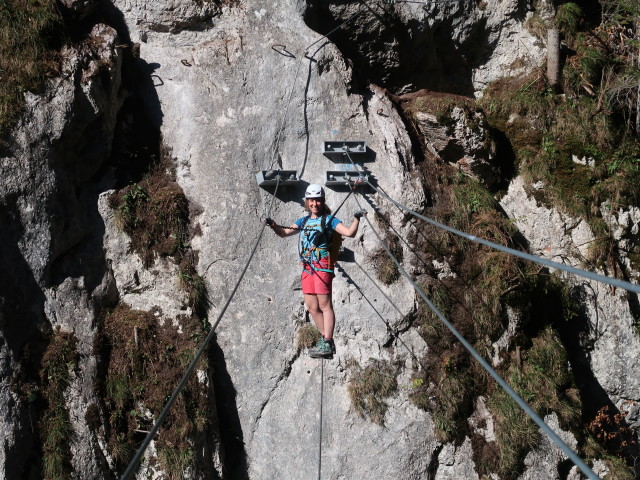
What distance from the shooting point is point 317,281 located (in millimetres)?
8062

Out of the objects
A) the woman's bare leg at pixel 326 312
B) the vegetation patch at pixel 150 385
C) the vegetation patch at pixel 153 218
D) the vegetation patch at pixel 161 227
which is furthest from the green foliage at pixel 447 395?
the vegetation patch at pixel 153 218

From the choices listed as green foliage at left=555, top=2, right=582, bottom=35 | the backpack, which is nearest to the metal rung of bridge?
the backpack

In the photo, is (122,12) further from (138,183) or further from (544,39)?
(544,39)

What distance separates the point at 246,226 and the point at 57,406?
140 inches

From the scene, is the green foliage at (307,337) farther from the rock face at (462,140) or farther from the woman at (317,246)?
the rock face at (462,140)

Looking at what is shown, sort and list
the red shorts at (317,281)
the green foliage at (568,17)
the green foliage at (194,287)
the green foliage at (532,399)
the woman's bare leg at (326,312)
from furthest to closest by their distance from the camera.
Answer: the green foliage at (568,17) → the green foliage at (194,287) → the green foliage at (532,399) → the woman's bare leg at (326,312) → the red shorts at (317,281)

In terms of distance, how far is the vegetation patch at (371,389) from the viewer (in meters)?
9.15

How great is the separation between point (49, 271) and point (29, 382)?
145 cm

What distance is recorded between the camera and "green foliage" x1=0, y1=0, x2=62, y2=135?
336 inches

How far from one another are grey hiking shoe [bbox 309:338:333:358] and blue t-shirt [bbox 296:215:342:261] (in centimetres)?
125

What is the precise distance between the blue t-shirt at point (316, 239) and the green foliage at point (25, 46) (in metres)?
4.14

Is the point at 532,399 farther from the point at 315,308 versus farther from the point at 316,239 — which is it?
the point at 316,239

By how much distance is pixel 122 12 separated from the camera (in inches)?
410

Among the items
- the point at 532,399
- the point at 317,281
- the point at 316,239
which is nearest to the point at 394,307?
the point at 317,281
